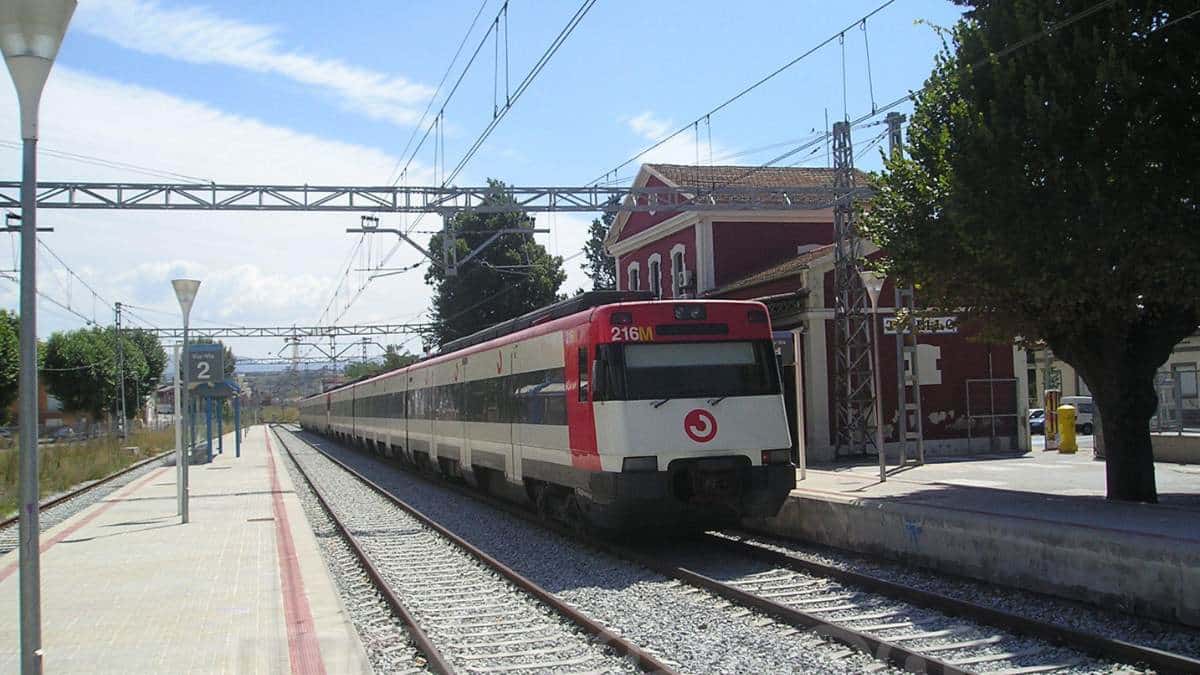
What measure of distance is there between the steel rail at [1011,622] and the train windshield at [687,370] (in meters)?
2.00

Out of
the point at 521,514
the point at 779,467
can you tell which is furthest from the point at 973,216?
the point at 521,514

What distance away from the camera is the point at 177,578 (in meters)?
10.8

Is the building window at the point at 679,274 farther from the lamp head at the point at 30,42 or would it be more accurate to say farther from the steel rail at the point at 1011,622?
the lamp head at the point at 30,42

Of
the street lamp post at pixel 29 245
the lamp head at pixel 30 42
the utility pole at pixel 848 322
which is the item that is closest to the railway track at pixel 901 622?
the street lamp post at pixel 29 245

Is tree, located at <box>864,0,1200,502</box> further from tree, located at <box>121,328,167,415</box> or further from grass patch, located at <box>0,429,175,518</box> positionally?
tree, located at <box>121,328,167,415</box>

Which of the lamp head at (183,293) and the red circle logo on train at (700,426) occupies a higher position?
the lamp head at (183,293)

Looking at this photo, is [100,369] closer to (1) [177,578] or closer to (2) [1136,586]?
(1) [177,578]

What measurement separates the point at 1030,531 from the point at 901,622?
204cm

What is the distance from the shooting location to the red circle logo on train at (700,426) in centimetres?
1191

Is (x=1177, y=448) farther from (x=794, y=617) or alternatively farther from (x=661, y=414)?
(x=794, y=617)

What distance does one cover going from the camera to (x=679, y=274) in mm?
33656

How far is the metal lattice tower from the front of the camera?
80.1ft

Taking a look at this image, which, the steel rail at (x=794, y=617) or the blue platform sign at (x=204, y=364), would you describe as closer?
the steel rail at (x=794, y=617)

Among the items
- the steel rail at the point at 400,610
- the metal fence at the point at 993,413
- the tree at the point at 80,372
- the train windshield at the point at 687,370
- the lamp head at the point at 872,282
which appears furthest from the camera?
the tree at the point at 80,372
